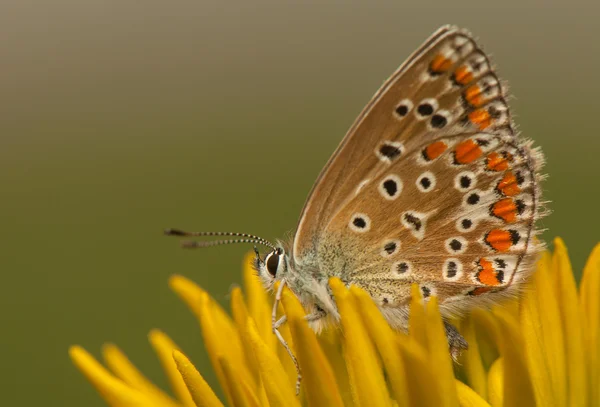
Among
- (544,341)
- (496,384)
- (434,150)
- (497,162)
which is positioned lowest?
(496,384)

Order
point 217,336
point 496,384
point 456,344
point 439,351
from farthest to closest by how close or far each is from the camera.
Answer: point 217,336
point 456,344
point 496,384
point 439,351

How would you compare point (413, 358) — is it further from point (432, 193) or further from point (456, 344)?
point (432, 193)

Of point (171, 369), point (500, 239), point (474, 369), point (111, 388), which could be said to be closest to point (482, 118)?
point (500, 239)

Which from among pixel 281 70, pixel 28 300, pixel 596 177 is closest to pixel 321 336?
pixel 28 300

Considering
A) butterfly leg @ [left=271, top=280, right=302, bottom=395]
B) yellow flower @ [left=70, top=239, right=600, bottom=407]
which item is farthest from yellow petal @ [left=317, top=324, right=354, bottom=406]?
butterfly leg @ [left=271, top=280, right=302, bottom=395]

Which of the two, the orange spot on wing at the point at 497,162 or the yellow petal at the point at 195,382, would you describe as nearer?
the yellow petal at the point at 195,382

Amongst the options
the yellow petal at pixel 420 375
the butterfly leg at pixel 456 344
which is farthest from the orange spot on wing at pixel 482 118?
the yellow petal at pixel 420 375

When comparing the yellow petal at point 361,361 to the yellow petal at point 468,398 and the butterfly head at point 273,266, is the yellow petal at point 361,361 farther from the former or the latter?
the butterfly head at point 273,266
